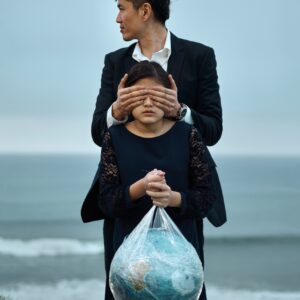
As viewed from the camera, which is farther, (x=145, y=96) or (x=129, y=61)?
(x=129, y=61)

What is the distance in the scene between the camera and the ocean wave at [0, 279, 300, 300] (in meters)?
10.4

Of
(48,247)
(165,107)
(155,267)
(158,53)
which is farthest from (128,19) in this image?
(48,247)

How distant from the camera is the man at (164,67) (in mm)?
3150

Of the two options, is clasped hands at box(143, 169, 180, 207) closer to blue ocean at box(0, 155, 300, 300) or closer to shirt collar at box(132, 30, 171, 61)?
shirt collar at box(132, 30, 171, 61)

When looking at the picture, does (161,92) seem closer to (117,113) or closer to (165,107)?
(165,107)

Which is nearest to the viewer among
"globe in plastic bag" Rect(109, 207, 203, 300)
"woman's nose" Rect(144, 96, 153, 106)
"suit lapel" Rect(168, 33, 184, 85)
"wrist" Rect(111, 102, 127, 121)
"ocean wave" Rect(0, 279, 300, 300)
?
"globe in plastic bag" Rect(109, 207, 203, 300)

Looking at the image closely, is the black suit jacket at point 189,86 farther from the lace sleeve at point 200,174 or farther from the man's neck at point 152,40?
the lace sleeve at point 200,174

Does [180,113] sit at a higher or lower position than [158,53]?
lower

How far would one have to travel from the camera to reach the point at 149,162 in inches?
115

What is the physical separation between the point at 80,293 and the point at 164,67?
767 cm

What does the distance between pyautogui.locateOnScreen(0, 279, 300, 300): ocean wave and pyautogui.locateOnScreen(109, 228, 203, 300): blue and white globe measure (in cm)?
747

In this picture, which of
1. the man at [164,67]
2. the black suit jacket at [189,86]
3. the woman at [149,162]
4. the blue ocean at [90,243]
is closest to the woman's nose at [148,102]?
the woman at [149,162]

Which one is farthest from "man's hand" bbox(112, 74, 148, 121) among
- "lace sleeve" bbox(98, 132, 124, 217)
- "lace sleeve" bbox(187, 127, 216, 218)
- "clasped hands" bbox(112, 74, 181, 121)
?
"lace sleeve" bbox(187, 127, 216, 218)

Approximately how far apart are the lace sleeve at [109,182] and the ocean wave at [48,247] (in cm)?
1075
